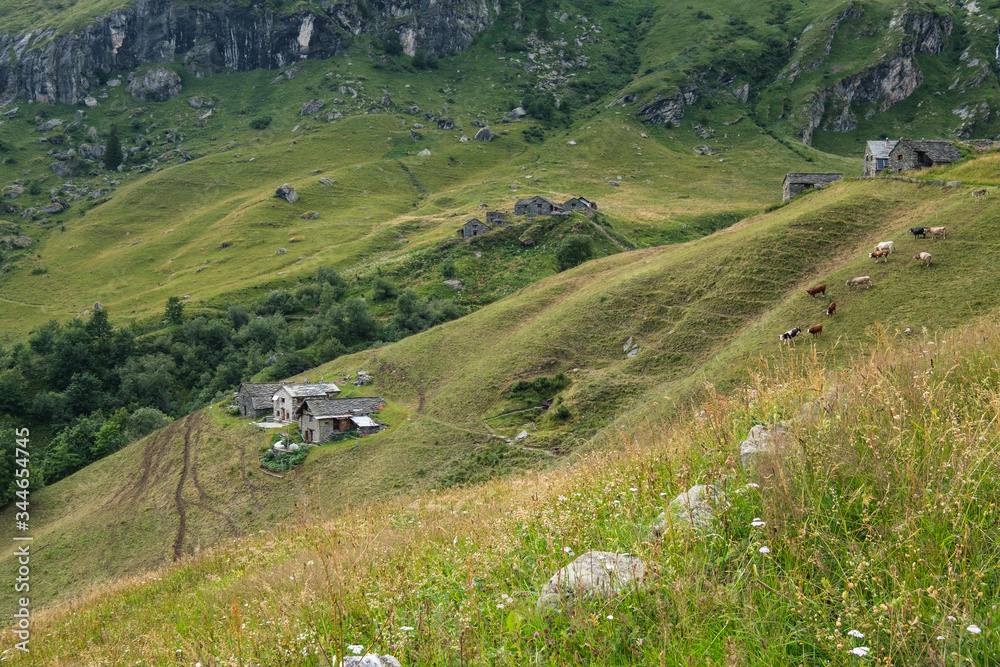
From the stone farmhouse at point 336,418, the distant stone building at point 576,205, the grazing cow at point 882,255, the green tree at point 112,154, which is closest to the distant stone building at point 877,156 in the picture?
the grazing cow at point 882,255

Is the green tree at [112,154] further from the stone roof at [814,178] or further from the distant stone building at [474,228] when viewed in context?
the stone roof at [814,178]

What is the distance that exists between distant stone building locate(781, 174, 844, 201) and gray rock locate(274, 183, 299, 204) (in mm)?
132802

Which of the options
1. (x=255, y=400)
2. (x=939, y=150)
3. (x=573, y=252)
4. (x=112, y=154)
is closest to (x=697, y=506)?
(x=255, y=400)

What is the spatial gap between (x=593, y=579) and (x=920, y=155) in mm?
77121

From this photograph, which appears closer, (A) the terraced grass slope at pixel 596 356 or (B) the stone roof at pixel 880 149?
(A) the terraced grass slope at pixel 596 356

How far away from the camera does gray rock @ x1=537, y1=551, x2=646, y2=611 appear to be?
15.9ft

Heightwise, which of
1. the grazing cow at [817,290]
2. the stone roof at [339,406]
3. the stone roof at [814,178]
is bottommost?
the stone roof at [339,406]

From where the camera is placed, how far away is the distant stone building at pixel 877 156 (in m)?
69.7

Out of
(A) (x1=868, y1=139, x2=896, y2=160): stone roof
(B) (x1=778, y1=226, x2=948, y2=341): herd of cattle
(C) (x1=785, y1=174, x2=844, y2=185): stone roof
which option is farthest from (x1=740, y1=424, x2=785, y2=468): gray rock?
(A) (x1=868, y1=139, x2=896, y2=160): stone roof

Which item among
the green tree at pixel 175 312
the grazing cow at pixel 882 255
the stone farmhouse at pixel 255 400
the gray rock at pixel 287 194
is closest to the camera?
the grazing cow at pixel 882 255

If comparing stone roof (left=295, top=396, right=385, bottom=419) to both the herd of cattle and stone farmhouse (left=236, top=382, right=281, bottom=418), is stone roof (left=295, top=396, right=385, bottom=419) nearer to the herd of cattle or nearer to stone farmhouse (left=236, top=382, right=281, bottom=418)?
stone farmhouse (left=236, top=382, right=281, bottom=418)

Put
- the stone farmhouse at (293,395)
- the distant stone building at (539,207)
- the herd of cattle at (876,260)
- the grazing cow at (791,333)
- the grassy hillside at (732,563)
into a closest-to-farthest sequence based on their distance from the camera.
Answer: the grassy hillside at (732,563)
the grazing cow at (791,333)
the herd of cattle at (876,260)
the stone farmhouse at (293,395)
the distant stone building at (539,207)

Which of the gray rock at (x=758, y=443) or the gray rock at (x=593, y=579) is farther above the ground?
the gray rock at (x=758, y=443)

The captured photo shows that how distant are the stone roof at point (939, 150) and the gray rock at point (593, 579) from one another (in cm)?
7454
